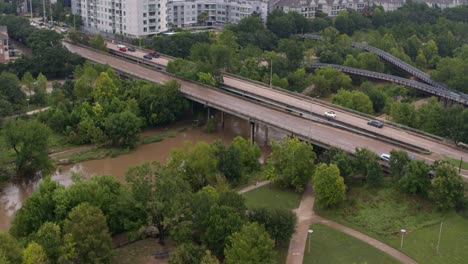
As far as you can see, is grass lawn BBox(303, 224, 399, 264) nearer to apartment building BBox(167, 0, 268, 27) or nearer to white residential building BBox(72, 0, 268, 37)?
white residential building BBox(72, 0, 268, 37)

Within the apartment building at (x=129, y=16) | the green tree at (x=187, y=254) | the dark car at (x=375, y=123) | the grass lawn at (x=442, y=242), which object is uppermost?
the apartment building at (x=129, y=16)

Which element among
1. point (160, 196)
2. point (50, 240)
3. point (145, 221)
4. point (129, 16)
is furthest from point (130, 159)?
point (129, 16)

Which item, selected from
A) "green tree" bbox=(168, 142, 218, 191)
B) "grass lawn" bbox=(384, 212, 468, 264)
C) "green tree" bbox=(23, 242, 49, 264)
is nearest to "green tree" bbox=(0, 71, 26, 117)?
"green tree" bbox=(168, 142, 218, 191)

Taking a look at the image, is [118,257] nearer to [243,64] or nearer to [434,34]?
[243,64]

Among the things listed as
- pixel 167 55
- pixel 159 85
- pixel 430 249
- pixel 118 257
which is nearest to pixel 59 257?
pixel 118 257

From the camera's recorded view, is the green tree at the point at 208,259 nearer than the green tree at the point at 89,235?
Yes

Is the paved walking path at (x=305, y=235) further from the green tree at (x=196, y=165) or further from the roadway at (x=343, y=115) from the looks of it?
the roadway at (x=343, y=115)

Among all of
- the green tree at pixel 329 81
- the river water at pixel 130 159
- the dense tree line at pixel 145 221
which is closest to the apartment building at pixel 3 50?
the river water at pixel 130 159
